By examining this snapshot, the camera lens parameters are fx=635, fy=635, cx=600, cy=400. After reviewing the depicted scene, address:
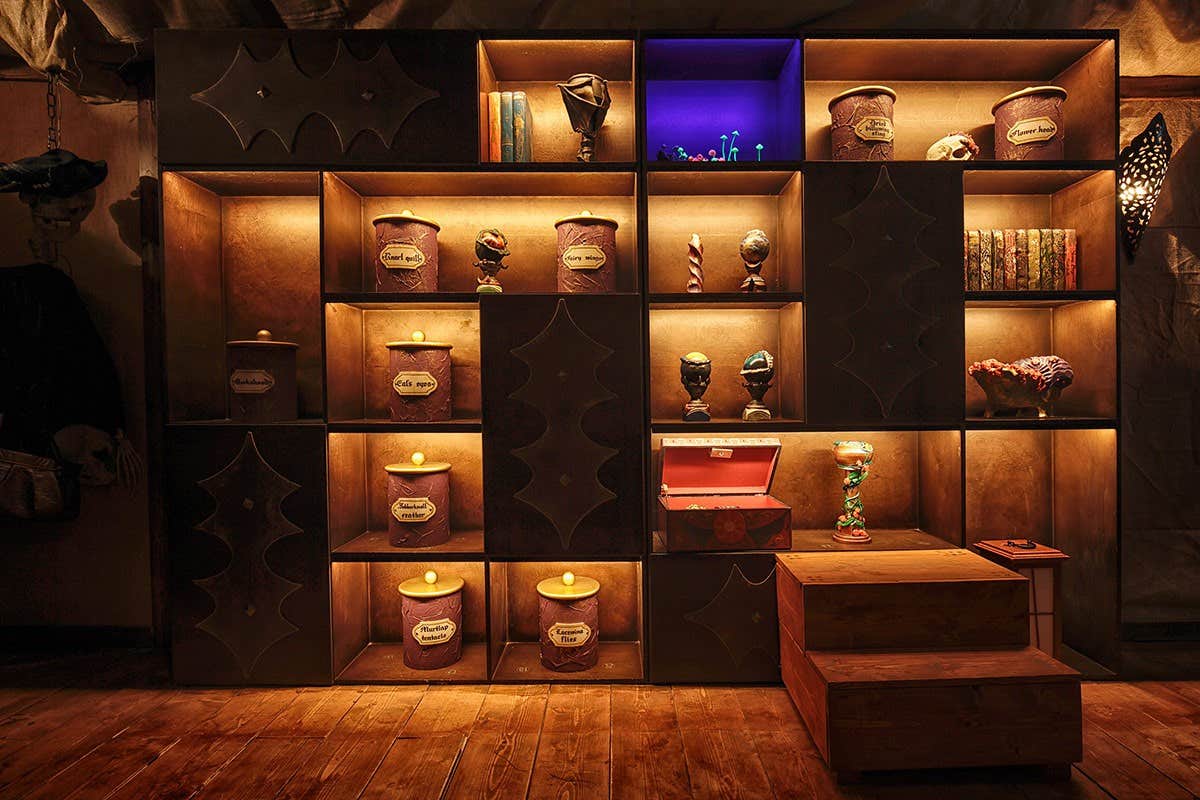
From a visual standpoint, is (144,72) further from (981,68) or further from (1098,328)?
(1098,328)

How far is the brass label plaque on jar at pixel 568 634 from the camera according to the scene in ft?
7.58

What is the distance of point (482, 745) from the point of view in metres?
1.93

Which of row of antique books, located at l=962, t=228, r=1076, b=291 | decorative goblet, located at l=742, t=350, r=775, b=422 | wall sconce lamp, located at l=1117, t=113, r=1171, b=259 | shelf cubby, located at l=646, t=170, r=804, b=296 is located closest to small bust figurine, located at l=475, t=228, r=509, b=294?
shelf cubby, located at l=646, t=170, r=804, b=296

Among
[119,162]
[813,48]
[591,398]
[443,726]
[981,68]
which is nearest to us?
[443,726]

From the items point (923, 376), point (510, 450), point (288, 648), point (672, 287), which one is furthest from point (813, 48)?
point (288, 648)

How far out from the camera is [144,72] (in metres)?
2.67

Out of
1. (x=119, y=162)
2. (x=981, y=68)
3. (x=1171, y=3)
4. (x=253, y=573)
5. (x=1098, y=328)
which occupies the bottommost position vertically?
(x=253, y=573)

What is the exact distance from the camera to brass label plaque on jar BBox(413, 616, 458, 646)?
234 centimetres

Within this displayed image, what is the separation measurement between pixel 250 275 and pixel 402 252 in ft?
2.67

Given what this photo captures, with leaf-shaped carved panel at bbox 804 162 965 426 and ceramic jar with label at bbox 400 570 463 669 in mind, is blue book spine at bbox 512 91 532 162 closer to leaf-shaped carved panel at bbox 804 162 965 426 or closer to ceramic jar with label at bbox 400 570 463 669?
leaf-shaped carved panel at bbox 804 162 965 426

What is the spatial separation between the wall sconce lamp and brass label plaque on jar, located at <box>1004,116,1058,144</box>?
0.39 metres

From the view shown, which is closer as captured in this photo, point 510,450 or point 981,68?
point 510,450

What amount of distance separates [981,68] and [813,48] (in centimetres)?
74

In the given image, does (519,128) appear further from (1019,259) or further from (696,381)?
(1019,259)
